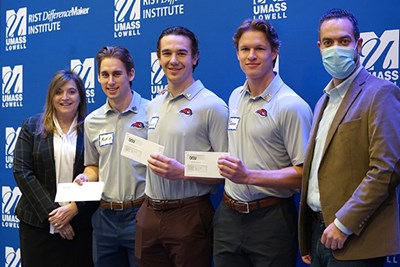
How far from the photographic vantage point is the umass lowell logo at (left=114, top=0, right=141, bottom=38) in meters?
3.60

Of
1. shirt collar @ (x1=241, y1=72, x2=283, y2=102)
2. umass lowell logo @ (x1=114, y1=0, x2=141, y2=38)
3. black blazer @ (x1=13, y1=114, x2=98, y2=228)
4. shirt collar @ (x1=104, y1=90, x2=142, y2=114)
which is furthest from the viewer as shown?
umass lowell logo @ (x1=114, y1=0, x2=141, y2=38)

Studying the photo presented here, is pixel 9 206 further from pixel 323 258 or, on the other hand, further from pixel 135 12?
pixel 323 258

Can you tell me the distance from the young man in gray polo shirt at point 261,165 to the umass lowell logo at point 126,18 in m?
1.27

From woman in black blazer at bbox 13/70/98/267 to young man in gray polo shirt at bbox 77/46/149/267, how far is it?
0.71ft

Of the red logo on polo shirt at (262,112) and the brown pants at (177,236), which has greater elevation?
the red logo on polo shirt at (262,112)

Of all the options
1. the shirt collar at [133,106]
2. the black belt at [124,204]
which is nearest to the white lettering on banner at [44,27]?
the shirt collar at [133,106]

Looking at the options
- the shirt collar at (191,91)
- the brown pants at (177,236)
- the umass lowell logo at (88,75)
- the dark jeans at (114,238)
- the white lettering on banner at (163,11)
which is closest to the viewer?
the brown pants at (177,236)

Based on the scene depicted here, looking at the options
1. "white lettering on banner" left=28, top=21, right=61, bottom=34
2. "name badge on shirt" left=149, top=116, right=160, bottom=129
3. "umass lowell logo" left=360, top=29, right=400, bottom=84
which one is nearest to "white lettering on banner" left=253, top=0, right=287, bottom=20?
"umass lowell logo" left=360, top=29, right=400, bottom=84

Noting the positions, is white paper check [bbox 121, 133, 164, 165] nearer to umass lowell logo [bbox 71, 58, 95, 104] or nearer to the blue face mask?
the blue face mask

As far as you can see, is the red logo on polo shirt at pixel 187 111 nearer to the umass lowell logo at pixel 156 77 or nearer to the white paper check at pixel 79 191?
the white paper check at pixel 79 191

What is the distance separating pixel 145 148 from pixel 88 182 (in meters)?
0.57

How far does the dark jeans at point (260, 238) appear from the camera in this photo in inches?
92.9

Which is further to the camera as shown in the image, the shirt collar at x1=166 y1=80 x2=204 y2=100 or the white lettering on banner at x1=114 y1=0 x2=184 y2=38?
the white lettering on banner at x1=114 y1=0 x2=184 y2=38

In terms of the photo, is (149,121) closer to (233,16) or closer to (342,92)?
(233,16)
